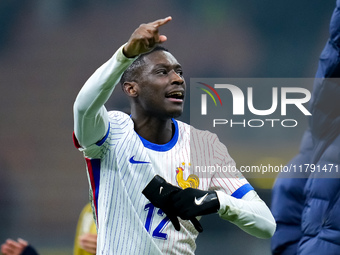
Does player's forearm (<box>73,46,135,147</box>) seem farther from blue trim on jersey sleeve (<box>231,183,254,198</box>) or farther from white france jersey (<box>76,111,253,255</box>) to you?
blue trim on jersey sleeve (<box>231,183,254,198</box>)

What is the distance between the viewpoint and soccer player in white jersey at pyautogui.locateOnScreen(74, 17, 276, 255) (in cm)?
238

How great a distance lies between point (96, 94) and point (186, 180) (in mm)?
590

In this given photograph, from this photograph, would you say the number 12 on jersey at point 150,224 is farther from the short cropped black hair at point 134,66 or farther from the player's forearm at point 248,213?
the short cropped black hair at point 134,66

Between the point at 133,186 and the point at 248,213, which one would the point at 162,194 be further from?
the point at 248,213

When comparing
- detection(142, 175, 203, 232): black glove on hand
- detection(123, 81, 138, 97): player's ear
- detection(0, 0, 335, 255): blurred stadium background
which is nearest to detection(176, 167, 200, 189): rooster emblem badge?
detection(142, 175, 203, 232): black glove on hand

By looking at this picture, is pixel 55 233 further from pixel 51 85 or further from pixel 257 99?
pixel 257 99

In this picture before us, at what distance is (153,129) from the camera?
278 cm

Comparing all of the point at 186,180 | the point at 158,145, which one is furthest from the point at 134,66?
the point at 186,180

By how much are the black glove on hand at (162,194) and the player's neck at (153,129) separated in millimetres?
354

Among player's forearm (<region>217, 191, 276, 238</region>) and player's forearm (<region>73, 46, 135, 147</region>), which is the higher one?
player's forearm (<region>73, 46, 135, 147</region>)

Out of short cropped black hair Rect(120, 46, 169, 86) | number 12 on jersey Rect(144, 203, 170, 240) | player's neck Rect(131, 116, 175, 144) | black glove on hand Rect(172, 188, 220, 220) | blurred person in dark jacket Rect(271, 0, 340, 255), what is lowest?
blurred person in dark jacket Rect(271, 0, 340, 255)

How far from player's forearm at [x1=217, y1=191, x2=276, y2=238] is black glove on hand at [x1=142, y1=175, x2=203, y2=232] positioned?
5.9 inches

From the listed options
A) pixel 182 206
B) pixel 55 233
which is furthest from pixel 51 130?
pixel 182 206

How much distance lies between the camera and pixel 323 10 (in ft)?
13.7
